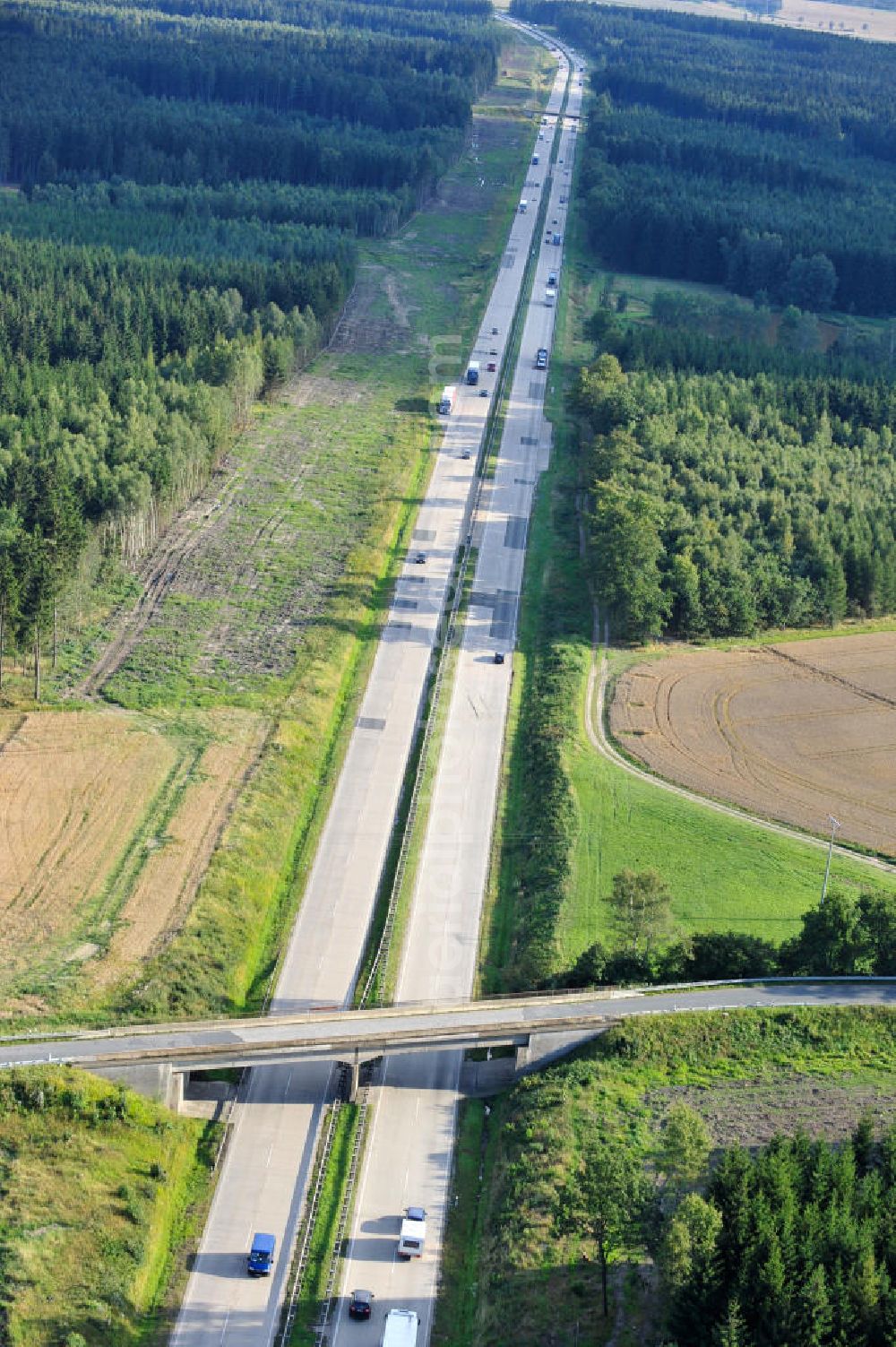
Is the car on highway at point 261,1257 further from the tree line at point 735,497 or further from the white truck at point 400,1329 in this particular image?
the tree line at point 735,497

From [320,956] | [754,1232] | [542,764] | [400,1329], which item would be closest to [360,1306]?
[400,1329]

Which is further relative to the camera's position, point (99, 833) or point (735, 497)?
point (735, 497)

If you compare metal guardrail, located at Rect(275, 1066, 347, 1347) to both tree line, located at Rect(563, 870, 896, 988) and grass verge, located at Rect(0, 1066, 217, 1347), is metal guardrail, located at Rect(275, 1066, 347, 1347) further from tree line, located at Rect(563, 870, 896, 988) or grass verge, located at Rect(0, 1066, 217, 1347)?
tree line, located at Rect(563, 870, 896, 988)

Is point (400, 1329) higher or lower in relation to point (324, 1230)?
higher

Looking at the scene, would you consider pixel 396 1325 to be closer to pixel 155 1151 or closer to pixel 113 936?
pixel 155 1151

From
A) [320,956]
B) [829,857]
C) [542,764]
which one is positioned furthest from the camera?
[542,764]

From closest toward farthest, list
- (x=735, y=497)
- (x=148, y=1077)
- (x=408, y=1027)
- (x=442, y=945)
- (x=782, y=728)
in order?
(x=148, y=1077), (x=408, y=1027), (x=442, y=945), (x=782, y=728), (x=735, y=497)

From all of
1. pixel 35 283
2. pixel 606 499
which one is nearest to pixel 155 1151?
pixel 606 499

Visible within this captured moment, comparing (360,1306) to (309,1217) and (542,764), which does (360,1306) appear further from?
(542,764)
